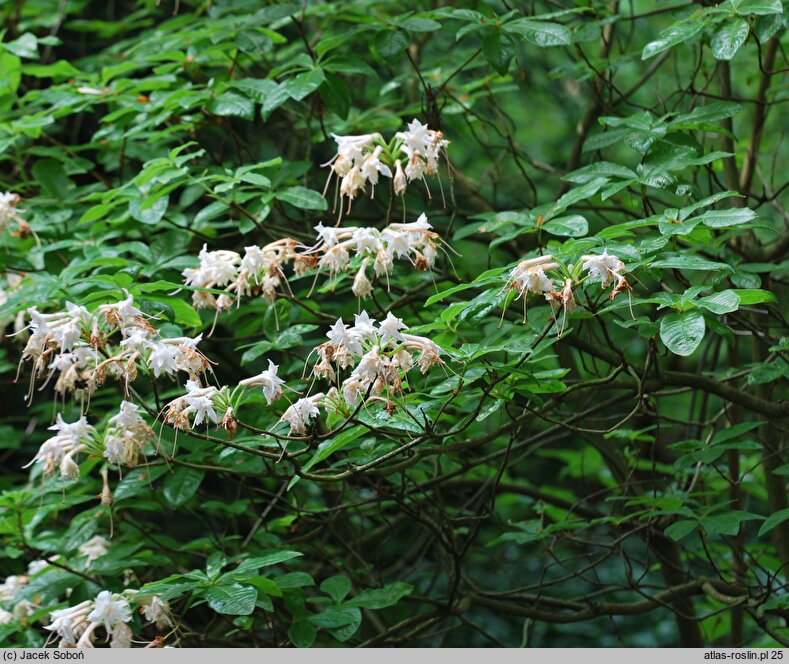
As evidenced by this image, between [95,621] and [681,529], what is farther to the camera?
[681,529]

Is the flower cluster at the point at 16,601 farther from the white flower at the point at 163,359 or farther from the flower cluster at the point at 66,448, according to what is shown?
the white flower at the point at 163,359

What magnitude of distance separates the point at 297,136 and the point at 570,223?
1.72 meters

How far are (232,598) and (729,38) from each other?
5.02 feet

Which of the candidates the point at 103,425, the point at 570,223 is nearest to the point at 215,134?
the point at 103,425

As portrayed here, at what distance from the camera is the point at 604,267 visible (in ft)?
4.85

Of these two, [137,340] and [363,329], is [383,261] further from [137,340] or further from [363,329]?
[137,340]

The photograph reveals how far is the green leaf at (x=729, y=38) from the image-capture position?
1.91 metres

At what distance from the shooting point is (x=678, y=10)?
270 centimetres

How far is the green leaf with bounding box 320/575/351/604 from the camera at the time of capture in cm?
208

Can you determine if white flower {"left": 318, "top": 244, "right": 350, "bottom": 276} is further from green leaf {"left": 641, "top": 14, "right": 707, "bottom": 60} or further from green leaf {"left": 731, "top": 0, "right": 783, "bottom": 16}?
green leaf {"left": 731, "top": 0, "right": 783, "bottom": 16}

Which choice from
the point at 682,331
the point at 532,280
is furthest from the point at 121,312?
the point at 682,331

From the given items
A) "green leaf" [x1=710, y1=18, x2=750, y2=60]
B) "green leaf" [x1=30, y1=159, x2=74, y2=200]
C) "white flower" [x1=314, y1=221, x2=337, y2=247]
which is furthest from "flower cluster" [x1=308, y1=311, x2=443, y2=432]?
"green leaf" [x1=30, y1=159, x2=74, y2=200]

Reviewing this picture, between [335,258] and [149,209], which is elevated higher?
[335,258]

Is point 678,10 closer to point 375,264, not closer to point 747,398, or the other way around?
point 747,398
